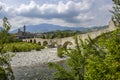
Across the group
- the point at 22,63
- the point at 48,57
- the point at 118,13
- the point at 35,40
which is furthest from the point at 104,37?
the point at 35,40

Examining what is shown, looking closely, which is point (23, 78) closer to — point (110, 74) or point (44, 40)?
point (110, 74)

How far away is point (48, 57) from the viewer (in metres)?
69.2

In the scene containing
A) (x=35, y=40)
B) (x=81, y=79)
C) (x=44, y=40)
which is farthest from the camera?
(x=35, y=40)

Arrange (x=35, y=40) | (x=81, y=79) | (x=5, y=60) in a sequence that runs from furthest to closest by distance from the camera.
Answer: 1. (x=35, y=40)
2. (x=81, y=79)
3. (x=5, y=60)

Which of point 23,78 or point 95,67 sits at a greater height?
point 95,67

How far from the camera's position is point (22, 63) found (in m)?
58.7

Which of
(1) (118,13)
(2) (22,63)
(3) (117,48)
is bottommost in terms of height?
(2) (22,63)

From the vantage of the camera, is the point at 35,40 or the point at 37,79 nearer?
the point at 37,79

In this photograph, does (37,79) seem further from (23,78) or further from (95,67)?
(95,67)

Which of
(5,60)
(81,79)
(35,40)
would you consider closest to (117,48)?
(5,60)

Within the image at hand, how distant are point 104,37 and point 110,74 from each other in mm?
2437

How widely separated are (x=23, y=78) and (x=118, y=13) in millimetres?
28122

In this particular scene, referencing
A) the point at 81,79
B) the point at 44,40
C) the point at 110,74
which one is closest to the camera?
the point at 110,74

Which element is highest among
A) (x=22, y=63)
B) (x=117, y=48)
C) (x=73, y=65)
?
(x=117, y=48)
